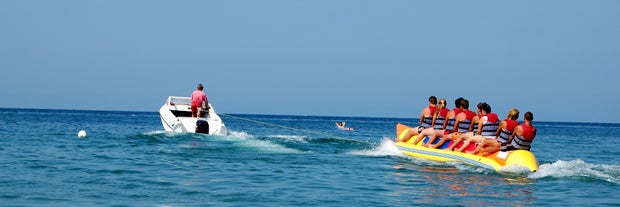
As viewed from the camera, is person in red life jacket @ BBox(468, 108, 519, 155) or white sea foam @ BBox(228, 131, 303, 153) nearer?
person in red life jacket @ BBox(468, 108, 519, 155)

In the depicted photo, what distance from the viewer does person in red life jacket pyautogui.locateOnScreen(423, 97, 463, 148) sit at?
1623 centimetres

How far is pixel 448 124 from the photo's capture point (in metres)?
16.3

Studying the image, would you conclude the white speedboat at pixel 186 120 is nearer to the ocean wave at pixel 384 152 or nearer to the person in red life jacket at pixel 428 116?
the ocean wave at pixel 384 152

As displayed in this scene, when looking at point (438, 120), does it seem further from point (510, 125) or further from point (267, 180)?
point (267, 180)

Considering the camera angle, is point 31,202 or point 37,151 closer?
point 31,202

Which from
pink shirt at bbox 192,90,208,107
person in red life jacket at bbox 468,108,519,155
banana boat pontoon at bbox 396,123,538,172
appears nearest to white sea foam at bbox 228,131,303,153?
pink shirt at bbox 192,90,208,107

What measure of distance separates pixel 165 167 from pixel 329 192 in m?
3.80

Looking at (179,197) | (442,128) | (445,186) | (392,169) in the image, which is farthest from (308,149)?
(179,197)

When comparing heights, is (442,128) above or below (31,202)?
above

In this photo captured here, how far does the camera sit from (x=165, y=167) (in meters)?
13.5

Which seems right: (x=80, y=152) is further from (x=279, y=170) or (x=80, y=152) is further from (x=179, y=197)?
(x=179, y=197)

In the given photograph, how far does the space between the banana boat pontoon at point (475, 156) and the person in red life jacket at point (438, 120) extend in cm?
13

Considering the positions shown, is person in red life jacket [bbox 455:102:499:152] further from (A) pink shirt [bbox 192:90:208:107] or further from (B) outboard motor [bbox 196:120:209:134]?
(A) pink shirt [bbox 192:90:208:107]

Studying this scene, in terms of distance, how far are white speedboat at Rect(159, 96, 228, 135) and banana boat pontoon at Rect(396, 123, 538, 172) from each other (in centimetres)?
615
